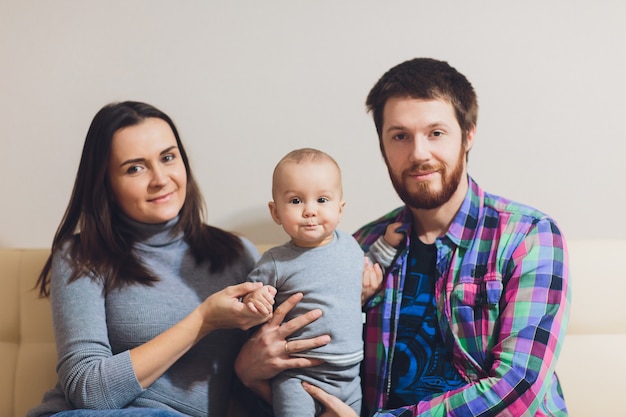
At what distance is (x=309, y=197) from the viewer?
1.63 meters

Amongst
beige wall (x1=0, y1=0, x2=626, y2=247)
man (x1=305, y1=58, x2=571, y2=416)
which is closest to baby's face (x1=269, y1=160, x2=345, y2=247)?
man (x1=305, y1=58, x2=571, y2=416)

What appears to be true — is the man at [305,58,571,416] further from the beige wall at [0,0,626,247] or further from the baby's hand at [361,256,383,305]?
the beige wall at [0,0,626,247]

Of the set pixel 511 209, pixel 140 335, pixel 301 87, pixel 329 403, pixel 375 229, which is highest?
pixel 301 87

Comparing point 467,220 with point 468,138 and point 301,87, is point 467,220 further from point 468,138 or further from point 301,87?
point 301,87

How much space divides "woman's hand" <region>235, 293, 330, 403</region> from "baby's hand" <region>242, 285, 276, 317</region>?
0.18 feet

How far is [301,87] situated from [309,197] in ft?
2.49

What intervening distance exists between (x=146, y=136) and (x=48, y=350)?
0.77 m

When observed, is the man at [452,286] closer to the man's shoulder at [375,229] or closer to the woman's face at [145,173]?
the man's shoulder at [375,229]

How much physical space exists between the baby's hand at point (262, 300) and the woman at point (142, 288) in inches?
1.0

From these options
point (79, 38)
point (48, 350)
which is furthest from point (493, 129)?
point (48, 350)

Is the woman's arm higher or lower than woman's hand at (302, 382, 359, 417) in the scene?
higher

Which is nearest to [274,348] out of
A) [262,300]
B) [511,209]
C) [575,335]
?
[262,300]

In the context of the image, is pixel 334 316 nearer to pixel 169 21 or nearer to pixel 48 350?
pixel 48 350

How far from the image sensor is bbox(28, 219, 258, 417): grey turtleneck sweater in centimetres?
165
